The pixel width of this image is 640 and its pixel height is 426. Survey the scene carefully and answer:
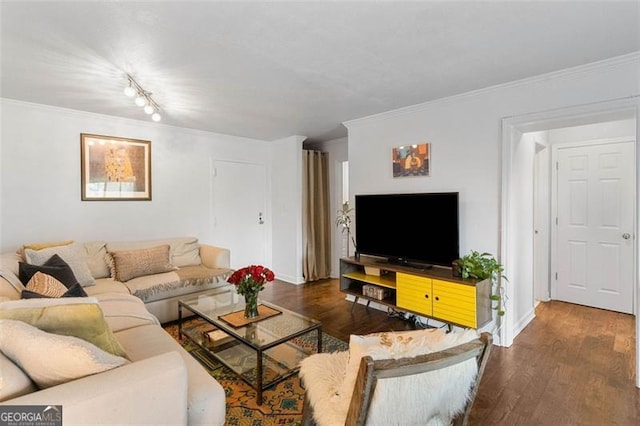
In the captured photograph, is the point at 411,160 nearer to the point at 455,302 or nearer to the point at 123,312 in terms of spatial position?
the point at 455,302

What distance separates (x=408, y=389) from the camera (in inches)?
40.2

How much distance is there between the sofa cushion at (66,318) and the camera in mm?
1240

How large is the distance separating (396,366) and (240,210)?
4.16 metres

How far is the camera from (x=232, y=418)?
1.79 meters

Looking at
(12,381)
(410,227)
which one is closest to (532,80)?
(410,227)

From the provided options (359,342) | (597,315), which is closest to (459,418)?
(359,342)

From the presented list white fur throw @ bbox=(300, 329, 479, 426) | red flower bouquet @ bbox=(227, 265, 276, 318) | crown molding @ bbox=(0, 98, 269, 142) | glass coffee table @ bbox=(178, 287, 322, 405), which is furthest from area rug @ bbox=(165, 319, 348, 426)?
crown molding @ bbox=(0, 98, 269, 142)

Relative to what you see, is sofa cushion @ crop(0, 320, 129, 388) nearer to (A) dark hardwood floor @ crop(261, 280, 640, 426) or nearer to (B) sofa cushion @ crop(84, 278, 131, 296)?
(B) sofa cushion @ crop(84, 278, 131, 296)

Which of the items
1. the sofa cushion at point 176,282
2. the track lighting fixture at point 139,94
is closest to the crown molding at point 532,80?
the track lighting fixture at point 139,94

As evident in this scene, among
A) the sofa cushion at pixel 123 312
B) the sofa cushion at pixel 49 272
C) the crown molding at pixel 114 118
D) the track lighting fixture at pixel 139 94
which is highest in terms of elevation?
the crown molding at pixel 114 118

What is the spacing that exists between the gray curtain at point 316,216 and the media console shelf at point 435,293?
1.55 meters

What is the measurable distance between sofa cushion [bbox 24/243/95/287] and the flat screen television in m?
2.71

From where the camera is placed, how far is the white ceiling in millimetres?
1664

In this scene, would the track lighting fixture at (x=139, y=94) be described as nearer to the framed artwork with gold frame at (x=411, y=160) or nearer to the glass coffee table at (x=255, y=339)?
the glass coffee table at (x=255, y=339)
